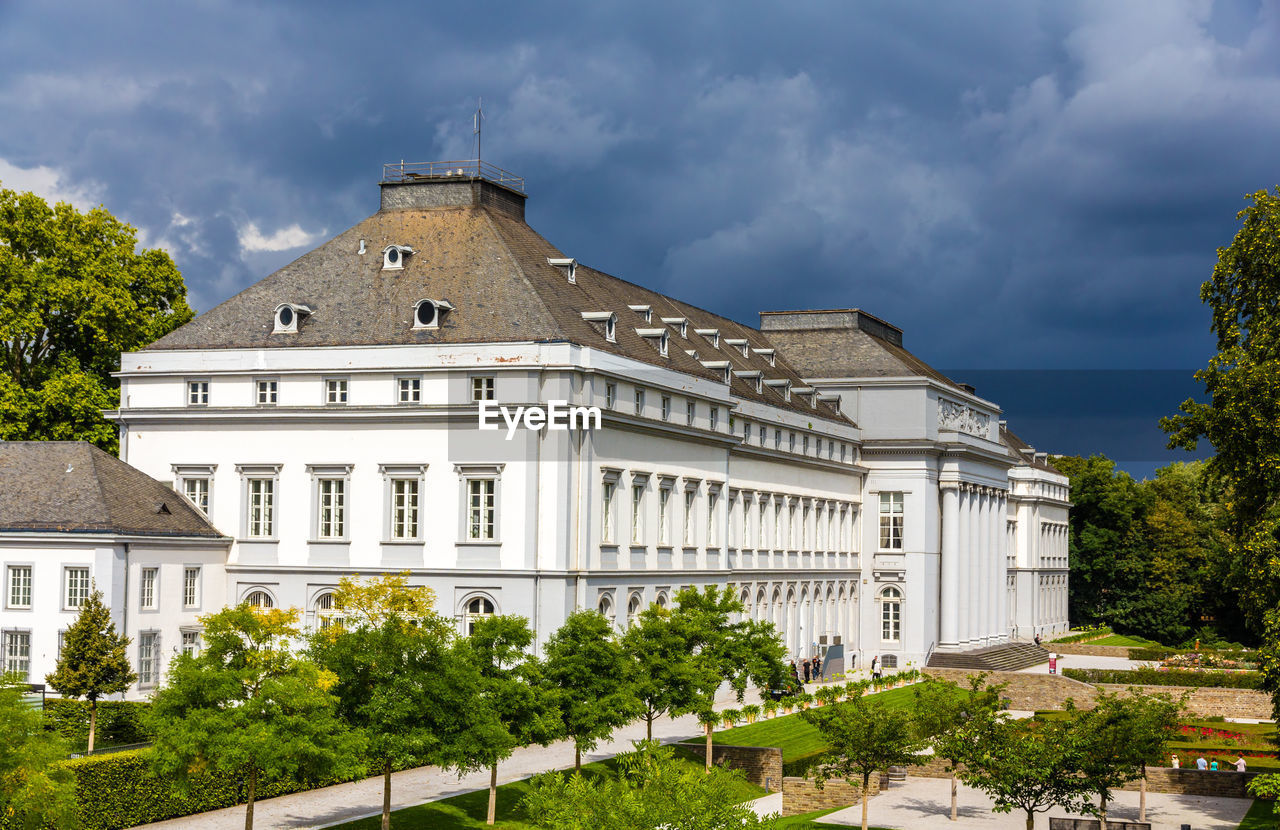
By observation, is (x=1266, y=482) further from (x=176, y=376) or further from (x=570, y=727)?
(x=176, y=376)

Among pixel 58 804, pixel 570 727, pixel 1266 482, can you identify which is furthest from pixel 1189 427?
pixel 58 804

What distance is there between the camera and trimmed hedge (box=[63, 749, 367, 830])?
3941 cm

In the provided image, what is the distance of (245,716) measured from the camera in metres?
36.0

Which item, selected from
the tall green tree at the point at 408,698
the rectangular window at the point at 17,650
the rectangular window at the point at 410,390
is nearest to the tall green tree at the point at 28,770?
the tall green tree at the point at 408,698

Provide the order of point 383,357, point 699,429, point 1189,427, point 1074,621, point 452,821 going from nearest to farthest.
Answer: point 452,821, point 1189,427, point 383,357, point 699,429, point 1074,621

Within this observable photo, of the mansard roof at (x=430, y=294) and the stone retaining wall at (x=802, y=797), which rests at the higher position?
the mansard roof at (x=430, y=294)

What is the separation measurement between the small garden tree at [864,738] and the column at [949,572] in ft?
181

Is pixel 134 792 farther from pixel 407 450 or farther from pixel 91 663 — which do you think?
A: pixel 407 450

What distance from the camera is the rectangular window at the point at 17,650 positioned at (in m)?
56.7

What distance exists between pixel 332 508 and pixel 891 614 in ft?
158

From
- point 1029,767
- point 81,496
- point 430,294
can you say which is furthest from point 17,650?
point 1029,767

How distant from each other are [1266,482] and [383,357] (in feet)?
108

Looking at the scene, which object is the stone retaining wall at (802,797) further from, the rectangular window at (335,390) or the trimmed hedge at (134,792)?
the rectangular window at (335,390)

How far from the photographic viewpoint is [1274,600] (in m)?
43.2
